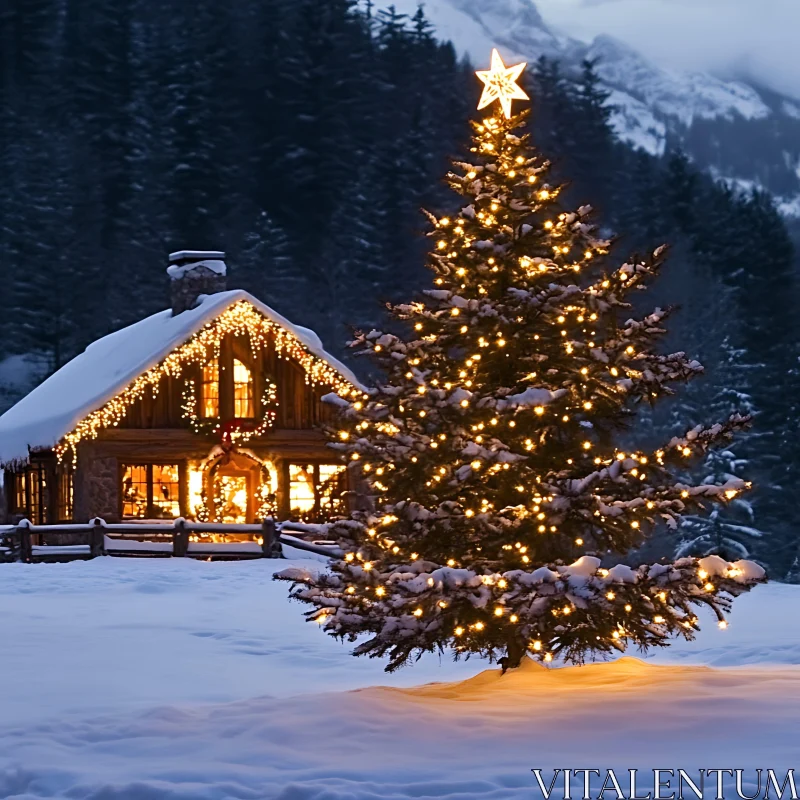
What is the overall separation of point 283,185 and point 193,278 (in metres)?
36.8

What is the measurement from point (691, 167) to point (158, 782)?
77.2m

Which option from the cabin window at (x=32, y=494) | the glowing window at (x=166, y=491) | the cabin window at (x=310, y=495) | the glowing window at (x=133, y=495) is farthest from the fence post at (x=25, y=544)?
the cabin window at (x=310, y=495)

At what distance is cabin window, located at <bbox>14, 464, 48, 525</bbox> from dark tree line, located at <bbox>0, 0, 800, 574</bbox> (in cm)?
2131

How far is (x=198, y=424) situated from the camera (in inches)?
1266

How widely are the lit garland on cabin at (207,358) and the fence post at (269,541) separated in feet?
16.4

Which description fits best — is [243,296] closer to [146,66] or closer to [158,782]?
[158,782]

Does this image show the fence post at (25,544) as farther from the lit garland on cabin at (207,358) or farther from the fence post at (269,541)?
the fence post at (269,541)

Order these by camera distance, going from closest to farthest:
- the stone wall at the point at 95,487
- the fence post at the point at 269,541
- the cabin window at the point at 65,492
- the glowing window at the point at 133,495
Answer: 1. the fence post at the point at 269,541
2. the stone wall at the point at 95,487
3. the glowing window at the point at 133,495
4. the cabin window at the point at 65,492

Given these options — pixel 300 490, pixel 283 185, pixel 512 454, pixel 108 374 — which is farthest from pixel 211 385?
pixel 283 185

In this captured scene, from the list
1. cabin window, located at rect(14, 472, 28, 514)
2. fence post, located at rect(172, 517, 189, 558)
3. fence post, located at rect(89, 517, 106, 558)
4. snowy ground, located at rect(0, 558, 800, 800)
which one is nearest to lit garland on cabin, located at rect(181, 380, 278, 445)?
fence post, located at rect(172, 517, 189, 558)

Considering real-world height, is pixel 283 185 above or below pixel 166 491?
above

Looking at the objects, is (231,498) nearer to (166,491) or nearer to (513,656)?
(166,491)

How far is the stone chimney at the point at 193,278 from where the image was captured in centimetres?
3400

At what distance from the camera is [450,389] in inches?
454
